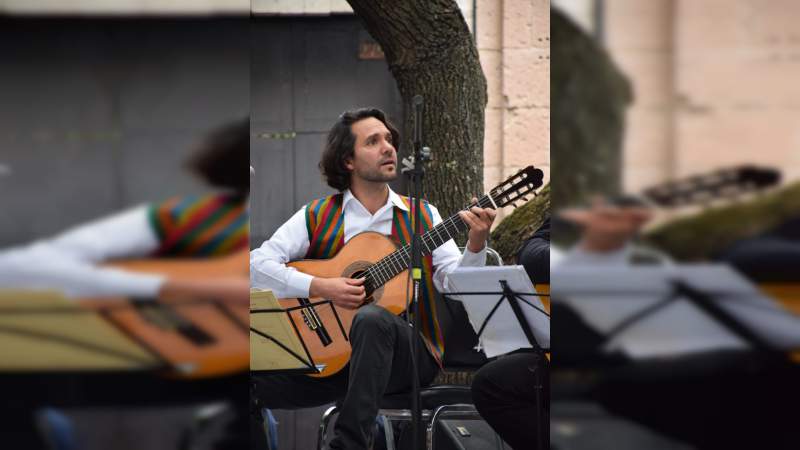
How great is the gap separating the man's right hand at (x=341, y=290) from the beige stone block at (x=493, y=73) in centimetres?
84

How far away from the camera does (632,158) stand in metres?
2.46

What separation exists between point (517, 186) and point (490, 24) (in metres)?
0.61

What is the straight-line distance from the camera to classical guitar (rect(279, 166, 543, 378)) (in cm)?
365

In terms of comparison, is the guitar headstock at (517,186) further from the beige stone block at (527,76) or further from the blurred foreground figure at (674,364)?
the blurred foreground figure at (674,364)

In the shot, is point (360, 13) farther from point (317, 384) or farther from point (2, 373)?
point (2, 373)

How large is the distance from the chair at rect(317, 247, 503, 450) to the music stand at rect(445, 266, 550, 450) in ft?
0.14

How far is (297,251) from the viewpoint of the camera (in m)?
3.71

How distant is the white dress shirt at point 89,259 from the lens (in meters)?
2.49

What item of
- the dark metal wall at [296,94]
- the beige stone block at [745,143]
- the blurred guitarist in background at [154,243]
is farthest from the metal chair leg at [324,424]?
the beige stone block at [745,143]

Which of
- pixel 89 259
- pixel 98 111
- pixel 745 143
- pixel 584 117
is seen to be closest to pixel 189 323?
pixel 89 259

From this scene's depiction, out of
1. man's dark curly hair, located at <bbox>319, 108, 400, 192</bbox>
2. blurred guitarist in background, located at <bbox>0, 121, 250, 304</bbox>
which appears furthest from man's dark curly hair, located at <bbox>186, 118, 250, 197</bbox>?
man's dark curly hair, located at <bbox>319, 108, 400, 192</bbox>

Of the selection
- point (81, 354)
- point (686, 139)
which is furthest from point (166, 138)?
point (686, 139)

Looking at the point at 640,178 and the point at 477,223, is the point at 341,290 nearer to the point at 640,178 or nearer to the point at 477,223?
the point at 477,223

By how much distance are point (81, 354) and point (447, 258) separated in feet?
5.09
